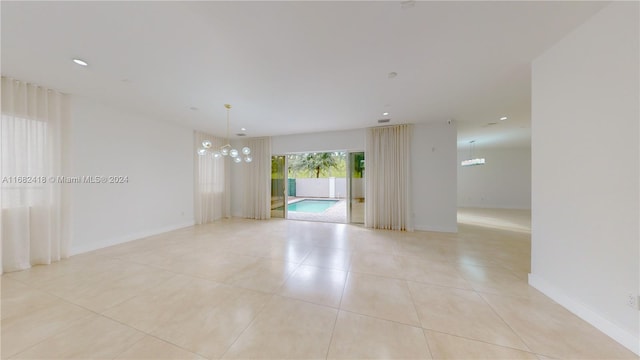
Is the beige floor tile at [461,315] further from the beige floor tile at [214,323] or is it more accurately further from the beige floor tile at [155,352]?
the beige floor tile at [155,352]

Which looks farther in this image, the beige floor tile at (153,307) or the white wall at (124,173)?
the white wall at (124,173)

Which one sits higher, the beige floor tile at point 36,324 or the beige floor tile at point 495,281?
the beige floor tile at point 36,324

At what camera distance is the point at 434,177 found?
4988mm

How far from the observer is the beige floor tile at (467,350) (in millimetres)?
1429

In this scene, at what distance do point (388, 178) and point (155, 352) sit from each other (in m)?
4.96

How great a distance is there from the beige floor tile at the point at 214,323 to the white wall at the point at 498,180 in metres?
9.98

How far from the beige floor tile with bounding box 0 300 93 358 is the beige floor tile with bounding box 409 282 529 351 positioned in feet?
10.3

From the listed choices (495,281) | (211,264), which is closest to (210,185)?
(211,264)

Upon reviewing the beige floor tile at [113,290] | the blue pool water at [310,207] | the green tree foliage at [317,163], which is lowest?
the blue pool water at [310,207]

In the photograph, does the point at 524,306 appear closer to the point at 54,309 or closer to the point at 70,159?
the point at 54,309

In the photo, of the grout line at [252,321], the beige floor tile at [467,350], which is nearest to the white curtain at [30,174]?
the grout line at [252,321]

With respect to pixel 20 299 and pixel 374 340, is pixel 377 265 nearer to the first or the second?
pixel 374 340

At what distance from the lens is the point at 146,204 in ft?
14.6

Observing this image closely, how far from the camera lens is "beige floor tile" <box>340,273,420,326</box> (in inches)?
74.5
